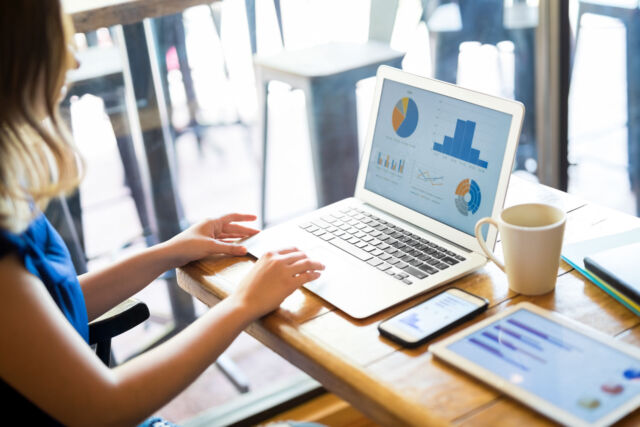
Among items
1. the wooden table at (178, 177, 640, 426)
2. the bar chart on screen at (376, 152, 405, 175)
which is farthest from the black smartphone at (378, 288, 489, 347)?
the bar chart on screen at (376, 152, 405, 175)

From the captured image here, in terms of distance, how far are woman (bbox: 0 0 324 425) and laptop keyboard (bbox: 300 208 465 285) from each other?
0.14 meters

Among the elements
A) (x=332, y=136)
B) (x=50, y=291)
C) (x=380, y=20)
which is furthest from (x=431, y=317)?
(x=380, y=20)

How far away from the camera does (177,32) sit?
1917 mm

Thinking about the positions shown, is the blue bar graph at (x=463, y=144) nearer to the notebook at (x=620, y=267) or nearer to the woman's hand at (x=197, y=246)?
the notebook at (x=620, y=267)

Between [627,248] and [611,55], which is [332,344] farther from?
[611,55]

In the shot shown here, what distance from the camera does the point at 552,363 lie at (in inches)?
33.7

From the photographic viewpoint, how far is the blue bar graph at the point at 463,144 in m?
1.12

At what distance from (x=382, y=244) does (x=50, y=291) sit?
1.68ft

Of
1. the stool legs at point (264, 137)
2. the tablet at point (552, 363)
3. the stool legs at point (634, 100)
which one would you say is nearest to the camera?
the tablet at point (552, 363)

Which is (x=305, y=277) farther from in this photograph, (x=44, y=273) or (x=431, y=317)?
(x=44, y=273)

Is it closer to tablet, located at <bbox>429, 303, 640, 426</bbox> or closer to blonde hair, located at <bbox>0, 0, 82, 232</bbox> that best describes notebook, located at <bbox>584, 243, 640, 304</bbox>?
tablet, located at <bbox>429, 303, 640, 426</bbox>

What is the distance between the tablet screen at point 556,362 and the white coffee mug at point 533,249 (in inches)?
2.5

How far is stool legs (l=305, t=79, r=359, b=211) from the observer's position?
2064mm

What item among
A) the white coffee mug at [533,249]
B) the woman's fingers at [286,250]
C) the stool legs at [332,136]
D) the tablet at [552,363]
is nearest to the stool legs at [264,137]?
the stool legs at [332,136]
